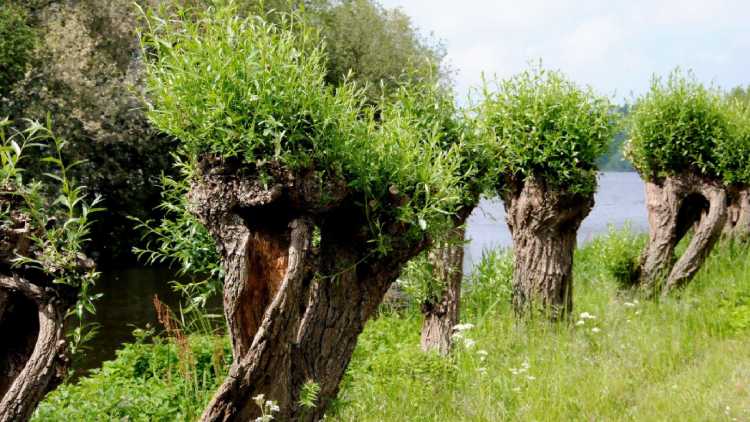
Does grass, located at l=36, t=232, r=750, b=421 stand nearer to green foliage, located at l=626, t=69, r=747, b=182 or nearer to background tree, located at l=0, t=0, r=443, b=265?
green foliage, located at l=626, t=69, r=747, b=182

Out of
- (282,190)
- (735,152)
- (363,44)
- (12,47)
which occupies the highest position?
(363,44)

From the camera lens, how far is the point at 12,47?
1595cm

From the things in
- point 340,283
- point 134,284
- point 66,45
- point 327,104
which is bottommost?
point 134,284

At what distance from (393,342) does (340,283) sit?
4.29 meters

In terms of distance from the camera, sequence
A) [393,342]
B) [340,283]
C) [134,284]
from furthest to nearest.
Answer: [134,284] < [393,342] < [340,283]

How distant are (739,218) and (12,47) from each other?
15.8 m

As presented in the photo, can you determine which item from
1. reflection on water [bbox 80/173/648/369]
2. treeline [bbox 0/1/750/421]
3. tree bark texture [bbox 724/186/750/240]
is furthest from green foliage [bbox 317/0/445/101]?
treeline [bbox 0/1/750/421]

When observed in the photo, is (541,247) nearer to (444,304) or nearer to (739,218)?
(444,304)

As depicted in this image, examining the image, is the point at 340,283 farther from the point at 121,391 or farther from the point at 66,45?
the point at 66,45

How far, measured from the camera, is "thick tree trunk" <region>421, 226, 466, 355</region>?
687 cm

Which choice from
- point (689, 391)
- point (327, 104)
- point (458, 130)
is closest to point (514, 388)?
point (689, 391)

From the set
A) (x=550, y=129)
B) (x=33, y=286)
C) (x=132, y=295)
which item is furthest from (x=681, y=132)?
(x=132, y=295)

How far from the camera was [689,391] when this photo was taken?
5.97 m

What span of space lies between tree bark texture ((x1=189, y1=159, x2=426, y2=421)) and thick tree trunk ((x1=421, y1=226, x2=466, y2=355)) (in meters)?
2.72
